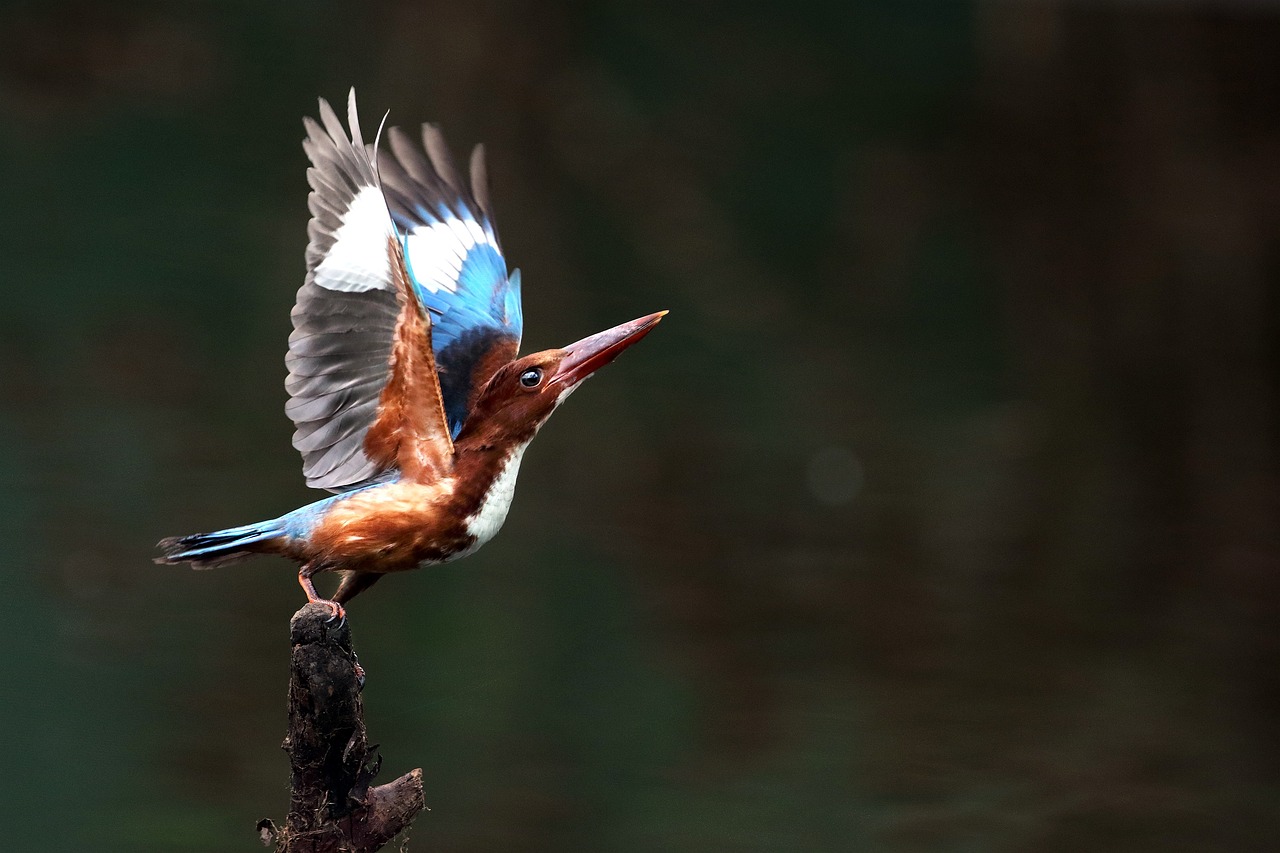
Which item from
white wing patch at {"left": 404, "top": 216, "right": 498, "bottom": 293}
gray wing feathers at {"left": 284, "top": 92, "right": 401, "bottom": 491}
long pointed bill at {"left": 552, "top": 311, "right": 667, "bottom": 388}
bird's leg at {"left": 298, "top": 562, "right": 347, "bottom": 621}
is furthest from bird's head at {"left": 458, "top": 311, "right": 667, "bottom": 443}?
white wing patch at {"left": 404, "top": 216, "right": 498, "bottom": 293}

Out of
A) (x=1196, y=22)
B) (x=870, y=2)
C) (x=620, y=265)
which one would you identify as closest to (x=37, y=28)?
(x=620, y=265)

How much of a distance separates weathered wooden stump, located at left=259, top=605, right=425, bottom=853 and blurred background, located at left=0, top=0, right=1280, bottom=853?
8.07ft

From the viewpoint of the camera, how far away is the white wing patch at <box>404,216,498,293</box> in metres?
2.40

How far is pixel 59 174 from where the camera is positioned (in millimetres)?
4777

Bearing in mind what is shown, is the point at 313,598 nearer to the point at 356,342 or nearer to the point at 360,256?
the point at 356,342

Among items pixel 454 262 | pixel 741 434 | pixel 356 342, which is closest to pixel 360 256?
pixel 356 342

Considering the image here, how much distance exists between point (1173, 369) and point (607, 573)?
212 centimetres

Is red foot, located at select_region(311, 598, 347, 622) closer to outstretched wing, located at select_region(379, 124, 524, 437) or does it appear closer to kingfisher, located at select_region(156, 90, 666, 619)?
kingfisher, located at select_region(156, 90, 666, 619)

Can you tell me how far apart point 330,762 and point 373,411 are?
1.44 ft

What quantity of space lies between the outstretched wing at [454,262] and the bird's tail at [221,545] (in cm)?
42

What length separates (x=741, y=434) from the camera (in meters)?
5.05

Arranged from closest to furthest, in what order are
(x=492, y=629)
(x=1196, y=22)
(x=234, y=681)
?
(x=234, y=681) < (x=492, y=629) < (x=1196, y=22)

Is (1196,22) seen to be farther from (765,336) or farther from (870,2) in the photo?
(765,336)

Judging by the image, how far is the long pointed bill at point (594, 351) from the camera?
1.87 m
